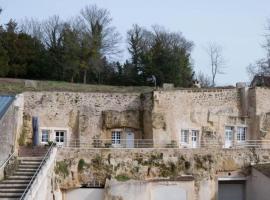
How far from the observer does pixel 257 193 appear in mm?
30703

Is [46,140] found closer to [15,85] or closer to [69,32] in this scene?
[15,85]

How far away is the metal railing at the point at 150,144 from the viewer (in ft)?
107

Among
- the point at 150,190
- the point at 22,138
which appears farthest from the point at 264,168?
the point at 22,138

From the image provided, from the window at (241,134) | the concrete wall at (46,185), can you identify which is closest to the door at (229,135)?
the window at (241,134)

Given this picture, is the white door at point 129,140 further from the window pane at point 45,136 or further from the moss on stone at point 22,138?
the moss on stone at point 22,138

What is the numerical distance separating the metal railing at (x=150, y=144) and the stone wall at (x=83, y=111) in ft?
1.40

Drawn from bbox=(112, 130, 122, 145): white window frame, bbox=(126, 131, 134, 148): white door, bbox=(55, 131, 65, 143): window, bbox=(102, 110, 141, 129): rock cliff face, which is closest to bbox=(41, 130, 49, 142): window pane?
bbox=(55, 131, 65, 143): window

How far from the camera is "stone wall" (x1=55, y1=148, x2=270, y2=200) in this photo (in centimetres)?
2892

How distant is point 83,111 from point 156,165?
20.9 ft

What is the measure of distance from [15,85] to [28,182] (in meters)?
14.0

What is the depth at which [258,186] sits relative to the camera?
100 feet

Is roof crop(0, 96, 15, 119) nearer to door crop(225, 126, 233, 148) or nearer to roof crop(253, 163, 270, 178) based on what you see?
roof crop(253, 163, 270, 178)

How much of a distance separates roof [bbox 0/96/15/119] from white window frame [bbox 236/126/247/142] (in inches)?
618

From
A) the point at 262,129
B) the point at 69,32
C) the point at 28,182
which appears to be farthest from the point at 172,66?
the point at 28,182
